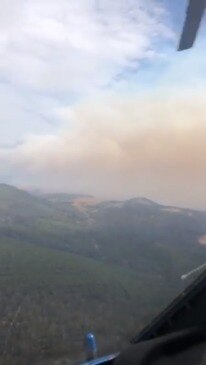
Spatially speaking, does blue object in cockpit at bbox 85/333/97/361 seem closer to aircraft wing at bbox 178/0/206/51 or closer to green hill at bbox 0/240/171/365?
aircraft wing at bbox 178/0/206/51

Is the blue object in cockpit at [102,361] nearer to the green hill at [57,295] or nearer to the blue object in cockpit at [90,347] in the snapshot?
the blue object in cockpit at [90,347]

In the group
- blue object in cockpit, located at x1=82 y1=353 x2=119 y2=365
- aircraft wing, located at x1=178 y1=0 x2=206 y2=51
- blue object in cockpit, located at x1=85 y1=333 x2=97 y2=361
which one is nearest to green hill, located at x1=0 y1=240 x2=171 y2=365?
blue object in cockpit, located at x1=85 y1=333 x2=97 y2=361

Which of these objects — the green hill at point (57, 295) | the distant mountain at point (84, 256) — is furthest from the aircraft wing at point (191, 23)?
the distant mountain at point (84, 256)

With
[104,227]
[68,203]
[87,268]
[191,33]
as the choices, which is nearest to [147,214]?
[87,268]

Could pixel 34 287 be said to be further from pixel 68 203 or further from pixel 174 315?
pixel 174 315

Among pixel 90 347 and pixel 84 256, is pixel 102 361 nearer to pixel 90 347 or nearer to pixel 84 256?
pixel 90 347
